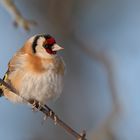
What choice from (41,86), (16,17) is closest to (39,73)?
(41,86)

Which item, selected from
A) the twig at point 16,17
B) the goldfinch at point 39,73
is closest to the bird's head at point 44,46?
the goldfinch at point 39,73

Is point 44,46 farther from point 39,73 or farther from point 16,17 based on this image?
point 16,17

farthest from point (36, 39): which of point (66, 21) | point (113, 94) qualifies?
point (66, 21)

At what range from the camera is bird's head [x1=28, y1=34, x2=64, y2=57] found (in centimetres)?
260

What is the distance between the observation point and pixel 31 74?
258 centimetres

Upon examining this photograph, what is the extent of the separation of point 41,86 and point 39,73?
0.05 meters

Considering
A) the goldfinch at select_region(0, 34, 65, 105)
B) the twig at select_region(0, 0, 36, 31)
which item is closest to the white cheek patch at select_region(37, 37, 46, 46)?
the goldfinch at select_region(0, 34, 65, 105)

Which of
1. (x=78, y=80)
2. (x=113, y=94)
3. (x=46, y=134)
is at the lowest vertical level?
(x=46, y=134)

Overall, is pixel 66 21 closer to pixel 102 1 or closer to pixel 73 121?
pixel 73 121

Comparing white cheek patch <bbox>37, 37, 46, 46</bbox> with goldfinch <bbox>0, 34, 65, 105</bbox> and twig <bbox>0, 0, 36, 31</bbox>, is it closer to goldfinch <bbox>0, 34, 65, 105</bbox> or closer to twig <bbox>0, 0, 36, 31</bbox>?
goldfinch <bbox>0, 34, 65, 105</bbox>

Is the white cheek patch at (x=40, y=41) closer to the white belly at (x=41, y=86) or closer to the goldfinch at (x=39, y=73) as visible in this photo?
the goldfinch at (x=39, y=73)

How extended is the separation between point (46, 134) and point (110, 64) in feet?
5.01

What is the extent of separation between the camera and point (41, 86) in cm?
257

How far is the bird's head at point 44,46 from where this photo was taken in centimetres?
260
